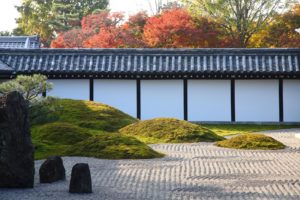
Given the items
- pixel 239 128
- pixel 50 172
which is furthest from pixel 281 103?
pixel 50 172

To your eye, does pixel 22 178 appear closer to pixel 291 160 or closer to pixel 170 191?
pixel 170 191

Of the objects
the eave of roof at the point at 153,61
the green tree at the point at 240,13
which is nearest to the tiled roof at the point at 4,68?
the eave of roof at the point at 153,61

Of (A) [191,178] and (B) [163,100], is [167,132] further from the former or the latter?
(A) [191,178]

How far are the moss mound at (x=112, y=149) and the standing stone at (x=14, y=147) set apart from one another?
4317 millimetres

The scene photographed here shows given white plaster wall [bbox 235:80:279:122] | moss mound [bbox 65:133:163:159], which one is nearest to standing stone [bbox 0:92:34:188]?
moss mound [bbox 65:133:163:159]

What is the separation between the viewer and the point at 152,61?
29562 millimetres

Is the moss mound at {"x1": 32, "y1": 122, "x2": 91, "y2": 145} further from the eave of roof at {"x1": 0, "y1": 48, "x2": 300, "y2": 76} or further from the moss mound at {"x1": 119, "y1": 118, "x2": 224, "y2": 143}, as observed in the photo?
the eave of roof at {"x1": 0, "y1": 48, "x2": 300, "y2": 76}

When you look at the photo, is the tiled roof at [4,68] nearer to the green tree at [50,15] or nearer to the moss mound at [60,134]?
the moss mound at [60,134]

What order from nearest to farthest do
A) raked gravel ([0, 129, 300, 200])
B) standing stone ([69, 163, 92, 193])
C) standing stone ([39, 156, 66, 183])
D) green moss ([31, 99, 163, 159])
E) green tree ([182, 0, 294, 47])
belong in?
raked gravel ([0, 129, 300, 200]) → standing stone ([69, 163, 92, 193]) → standing stone ([39, 156, 66, 183]) → green moss ([31, 99, 163, 159]) → green tree ([182, 0, 294, 47])

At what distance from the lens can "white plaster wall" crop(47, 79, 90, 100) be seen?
2880 centimetres

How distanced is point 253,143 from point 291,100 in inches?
418

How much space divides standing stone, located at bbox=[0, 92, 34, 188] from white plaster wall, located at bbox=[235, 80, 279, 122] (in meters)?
18.1

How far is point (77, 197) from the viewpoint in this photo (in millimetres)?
10461

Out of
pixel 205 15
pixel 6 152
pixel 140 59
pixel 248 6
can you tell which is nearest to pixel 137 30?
pixel 205 15
